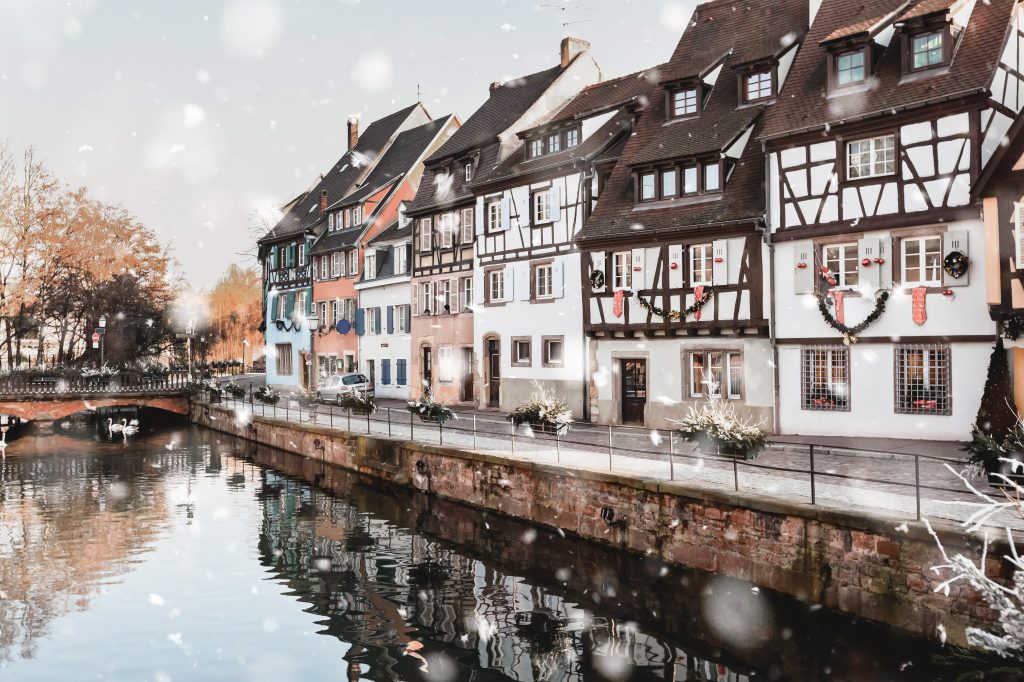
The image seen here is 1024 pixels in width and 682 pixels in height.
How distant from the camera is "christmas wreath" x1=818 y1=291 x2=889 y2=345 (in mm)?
18484

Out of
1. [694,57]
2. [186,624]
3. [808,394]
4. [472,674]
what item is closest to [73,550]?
[186,624]

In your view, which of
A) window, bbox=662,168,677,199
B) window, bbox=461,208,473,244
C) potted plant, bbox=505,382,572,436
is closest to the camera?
potted plant, bbox=505,382,572,436

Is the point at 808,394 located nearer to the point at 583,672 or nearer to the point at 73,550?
the point at 583,672

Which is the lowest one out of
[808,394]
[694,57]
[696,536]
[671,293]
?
[696,536]

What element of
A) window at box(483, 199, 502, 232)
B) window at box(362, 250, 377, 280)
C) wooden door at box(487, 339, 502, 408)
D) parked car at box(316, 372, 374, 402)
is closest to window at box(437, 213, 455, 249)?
window at box(483, 199, 502, 232)

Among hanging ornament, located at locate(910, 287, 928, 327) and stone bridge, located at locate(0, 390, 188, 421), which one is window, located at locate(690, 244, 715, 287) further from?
stone bridge, located at locate(0, 390, 188, 421)

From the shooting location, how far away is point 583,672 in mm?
10211

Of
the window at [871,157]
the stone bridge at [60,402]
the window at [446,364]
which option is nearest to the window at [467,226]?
the window at [446,364]

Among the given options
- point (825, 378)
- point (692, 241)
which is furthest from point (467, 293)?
point (825, 378)

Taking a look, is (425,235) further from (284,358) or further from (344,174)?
(284,358)

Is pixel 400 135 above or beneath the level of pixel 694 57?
above

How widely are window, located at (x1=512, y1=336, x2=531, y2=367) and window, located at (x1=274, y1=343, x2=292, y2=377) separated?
22.7 m

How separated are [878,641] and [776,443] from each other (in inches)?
336

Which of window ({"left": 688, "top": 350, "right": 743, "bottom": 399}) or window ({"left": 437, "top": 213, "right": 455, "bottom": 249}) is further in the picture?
window ({"left": 437, "top": 213, "right": 455, "bottom": 249})
